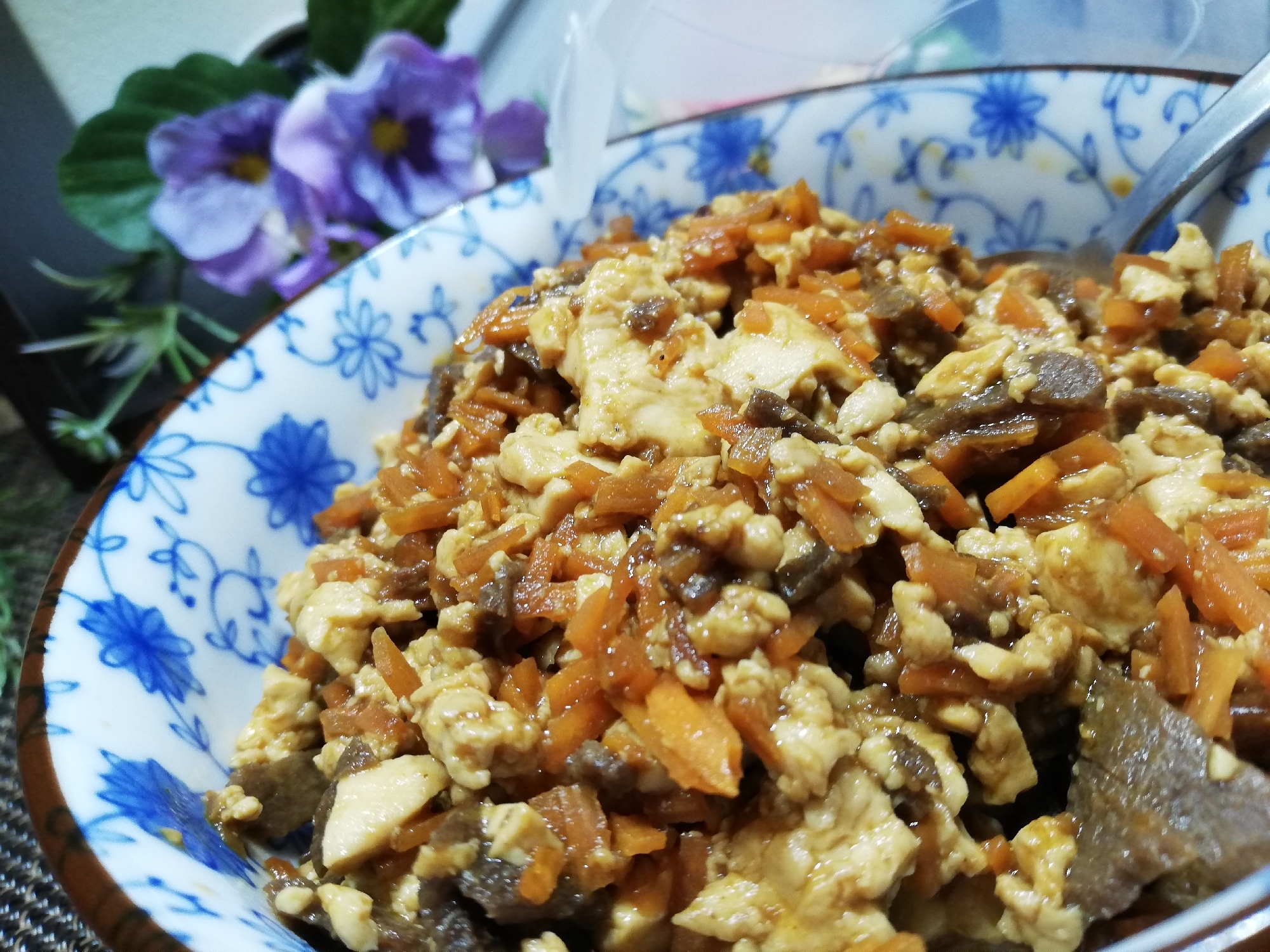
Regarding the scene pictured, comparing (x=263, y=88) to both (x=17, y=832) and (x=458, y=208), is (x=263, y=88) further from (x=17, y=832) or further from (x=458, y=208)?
(x=17, y=832)

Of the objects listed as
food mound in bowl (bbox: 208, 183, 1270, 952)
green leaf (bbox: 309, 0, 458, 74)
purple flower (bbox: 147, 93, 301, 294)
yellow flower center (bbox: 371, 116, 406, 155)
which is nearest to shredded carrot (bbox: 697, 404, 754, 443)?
food mound in bowl (bbox: 208, 183, 1270, 952)

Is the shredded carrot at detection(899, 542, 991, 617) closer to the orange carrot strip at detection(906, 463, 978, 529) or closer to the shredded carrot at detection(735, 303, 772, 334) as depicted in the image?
the orange carrot strip at detection(906, 463, 978, 529)

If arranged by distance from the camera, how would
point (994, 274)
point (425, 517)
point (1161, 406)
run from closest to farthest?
point (1161, 406)
point (425, 517)
point (994, 274)

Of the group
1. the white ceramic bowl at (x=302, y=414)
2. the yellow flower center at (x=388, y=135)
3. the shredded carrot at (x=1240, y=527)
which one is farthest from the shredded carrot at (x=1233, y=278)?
the yellow flower center at (x=388, y=135)

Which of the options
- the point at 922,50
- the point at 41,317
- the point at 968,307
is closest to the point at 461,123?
the point at 922,50

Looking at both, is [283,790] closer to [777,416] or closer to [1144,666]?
[777,416]

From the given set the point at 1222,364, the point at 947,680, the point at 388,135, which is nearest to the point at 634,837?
the point at 947,680

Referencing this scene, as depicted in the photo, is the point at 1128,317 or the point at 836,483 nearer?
the point at 836,483
